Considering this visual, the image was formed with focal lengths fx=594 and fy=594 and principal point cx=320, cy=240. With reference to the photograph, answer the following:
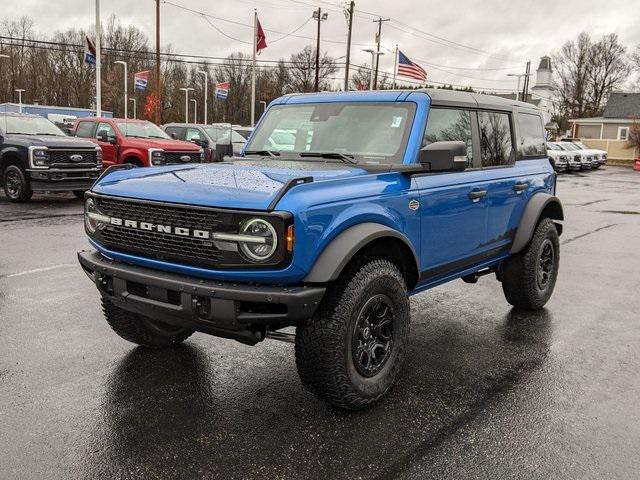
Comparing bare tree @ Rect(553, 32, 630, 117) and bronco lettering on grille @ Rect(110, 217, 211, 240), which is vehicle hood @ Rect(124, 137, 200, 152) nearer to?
bronco lettering on grille @ Rect(110, 217, 211, 240)

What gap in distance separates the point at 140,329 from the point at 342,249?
6.04 ft

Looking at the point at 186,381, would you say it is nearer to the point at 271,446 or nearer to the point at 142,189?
the point at 271,446

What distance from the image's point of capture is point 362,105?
4422 mm

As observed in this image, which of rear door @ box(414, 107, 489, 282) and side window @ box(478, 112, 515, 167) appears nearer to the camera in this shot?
rear door @ box(414, 107, 489, 282)

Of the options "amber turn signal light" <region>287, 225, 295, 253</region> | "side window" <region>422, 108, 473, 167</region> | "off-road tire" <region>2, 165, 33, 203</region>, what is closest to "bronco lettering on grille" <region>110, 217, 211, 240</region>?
"amber turn signal light" <region>287, 225, 295, 253</region>

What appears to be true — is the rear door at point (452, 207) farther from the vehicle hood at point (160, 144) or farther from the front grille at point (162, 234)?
the vehicle hood at point (160, 144)

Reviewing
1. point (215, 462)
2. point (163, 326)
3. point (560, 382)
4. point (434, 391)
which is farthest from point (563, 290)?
point (215, 462)

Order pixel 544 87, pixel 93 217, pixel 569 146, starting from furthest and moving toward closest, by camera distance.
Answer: pixel 544 87
pixel 569 146
pixel 93 217

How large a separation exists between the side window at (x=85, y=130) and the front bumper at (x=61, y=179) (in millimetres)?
3034

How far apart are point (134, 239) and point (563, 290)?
16.6 feet

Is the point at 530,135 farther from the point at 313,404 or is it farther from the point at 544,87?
the point at 544,87

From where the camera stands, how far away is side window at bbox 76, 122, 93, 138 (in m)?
16.3

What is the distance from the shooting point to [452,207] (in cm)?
429

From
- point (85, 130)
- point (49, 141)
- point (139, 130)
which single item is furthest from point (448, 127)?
point (85, 130)
